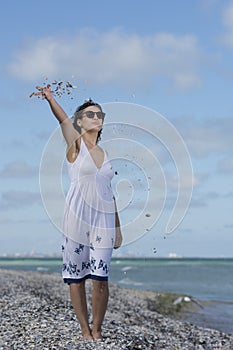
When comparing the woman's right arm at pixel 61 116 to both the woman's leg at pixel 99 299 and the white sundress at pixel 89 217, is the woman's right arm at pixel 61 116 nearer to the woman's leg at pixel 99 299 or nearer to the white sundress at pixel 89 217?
the white sundress at pixel 89 217

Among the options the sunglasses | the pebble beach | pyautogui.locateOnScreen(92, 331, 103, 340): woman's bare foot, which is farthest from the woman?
the pebble beach

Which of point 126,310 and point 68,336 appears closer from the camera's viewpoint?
point 68,336

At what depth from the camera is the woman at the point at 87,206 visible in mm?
7516

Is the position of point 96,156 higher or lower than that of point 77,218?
higher

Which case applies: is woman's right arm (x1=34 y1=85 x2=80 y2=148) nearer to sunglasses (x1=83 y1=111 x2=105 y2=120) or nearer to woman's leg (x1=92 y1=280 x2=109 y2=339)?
sunglasses (x1=83 y1=111 x2=105 y2=120)

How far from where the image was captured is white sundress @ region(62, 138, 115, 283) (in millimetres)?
7520

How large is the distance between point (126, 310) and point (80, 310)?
9.66 m

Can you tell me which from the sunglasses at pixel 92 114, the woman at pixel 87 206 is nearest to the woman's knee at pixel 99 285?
the woman at pixel 87 206

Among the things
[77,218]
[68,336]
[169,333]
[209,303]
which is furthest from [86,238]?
[209,303]

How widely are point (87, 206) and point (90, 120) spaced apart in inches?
40.2

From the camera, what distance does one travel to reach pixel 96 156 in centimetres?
766

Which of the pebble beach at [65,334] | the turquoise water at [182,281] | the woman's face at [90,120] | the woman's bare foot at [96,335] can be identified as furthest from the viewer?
the turquoise water at [182,281]

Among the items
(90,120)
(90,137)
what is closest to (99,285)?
(90,137)

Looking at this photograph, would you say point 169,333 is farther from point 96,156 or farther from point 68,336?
point 96,156
